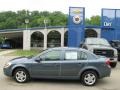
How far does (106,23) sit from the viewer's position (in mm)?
30859

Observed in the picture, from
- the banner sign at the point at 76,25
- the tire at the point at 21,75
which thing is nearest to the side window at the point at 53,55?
the tire at the point at 21,75

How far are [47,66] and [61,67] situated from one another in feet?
1.80

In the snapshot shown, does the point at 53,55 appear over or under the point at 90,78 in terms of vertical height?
over

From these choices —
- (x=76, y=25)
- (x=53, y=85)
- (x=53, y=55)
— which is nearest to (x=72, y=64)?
(x=53, y=55)

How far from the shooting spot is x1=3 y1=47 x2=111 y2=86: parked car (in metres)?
11.3

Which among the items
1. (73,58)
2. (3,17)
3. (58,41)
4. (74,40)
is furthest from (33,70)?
(3,17)

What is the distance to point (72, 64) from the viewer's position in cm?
1123

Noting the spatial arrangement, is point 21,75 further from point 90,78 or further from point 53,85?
point 90,78

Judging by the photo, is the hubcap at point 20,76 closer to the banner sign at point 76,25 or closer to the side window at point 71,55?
the side window at point 71,55

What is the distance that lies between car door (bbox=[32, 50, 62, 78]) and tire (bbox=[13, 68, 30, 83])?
0.31 m

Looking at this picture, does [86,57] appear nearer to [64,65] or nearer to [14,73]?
[64,65]

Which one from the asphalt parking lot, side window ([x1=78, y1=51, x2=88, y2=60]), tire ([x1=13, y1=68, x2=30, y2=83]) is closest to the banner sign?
the asphalt parking lot

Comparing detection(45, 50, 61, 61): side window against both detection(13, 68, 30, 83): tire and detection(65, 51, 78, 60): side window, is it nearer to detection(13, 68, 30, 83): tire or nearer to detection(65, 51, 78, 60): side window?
Result: detection(65, 51, 78, 60): side window

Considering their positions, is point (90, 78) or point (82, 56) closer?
point (90, 78)
